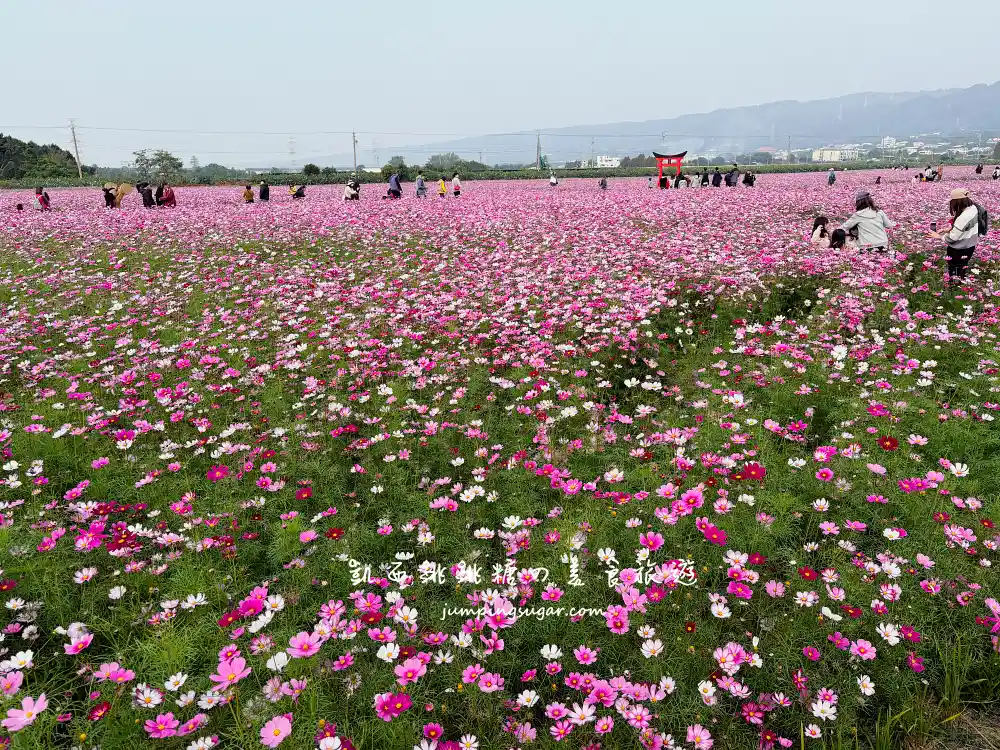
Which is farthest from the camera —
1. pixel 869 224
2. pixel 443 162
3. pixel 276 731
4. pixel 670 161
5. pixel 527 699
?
pixel 443 162

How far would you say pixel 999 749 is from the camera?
8.16 feet

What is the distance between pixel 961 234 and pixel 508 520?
9339mm

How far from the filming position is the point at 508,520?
3.58 metres

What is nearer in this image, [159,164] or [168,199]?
[168,199]

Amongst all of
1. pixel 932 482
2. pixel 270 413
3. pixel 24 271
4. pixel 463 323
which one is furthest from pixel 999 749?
pixel 24 271

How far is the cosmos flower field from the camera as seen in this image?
2562mm

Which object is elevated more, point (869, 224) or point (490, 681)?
point (869, 224)

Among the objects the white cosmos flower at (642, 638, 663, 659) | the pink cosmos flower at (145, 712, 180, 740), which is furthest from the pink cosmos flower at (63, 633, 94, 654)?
the white cosmos flower at (642, 638, 663, 659)

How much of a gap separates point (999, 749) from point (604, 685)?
1.84 meters

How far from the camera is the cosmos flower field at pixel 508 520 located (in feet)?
8.41

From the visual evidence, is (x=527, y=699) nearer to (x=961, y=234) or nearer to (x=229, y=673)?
(x=229, y=673)

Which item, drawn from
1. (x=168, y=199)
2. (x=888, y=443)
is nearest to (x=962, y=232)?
(x=888, y=443)

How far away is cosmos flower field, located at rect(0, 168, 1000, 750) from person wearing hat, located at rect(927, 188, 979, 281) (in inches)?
20.5

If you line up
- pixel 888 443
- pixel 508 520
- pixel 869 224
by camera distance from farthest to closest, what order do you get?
1. pixel 869 224
2. pixel 888 443
3. pixel 508 520
